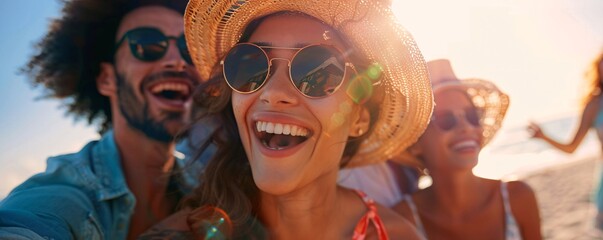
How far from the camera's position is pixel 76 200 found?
2686 millimetres

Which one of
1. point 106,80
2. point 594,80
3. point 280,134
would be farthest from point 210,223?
point 594,80

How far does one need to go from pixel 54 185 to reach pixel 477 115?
9.73ft

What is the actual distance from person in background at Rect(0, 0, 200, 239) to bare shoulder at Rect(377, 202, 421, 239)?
1378 millimetres

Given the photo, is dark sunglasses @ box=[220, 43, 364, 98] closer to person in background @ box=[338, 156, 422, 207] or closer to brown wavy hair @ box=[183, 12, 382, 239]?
brown wavy hair @ box=[183, 12, 382, 239]

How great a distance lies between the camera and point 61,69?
4.01 m

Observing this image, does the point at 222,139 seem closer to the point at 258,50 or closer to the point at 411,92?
the point at 258,50

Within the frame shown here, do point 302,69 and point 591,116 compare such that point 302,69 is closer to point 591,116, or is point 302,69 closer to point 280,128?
point 280,128

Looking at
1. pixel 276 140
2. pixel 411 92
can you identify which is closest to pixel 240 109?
pixel 276 140

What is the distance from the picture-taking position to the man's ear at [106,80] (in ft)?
12.4

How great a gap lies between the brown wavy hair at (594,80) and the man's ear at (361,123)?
10.9ft

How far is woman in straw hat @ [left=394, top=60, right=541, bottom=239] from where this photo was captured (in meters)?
3.53

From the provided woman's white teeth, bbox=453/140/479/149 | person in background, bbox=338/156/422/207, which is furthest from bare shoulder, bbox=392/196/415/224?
woman's white teeth, bbox=453/140/479/149

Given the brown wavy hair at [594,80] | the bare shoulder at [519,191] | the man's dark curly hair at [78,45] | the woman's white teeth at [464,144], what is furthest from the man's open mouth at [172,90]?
the brown wavy hair at [594,80]

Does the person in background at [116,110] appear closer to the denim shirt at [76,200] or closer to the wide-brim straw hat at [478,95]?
the denim shirt at [76,200]
